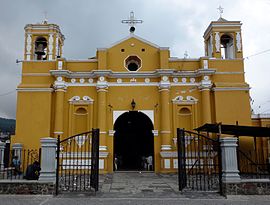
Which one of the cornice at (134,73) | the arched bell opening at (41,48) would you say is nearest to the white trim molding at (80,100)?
the cornice at (134,73)

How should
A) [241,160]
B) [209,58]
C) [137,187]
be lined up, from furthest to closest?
1. [209,58]
2. [241,160]
3. [137,187]

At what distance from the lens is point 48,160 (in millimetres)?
10172

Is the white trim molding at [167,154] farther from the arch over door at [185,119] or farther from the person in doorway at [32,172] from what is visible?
the person in doorway at [32,172]

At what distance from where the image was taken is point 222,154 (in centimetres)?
1018

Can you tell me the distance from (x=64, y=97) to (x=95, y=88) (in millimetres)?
1776

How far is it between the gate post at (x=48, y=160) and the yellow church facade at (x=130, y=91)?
22.1 feet

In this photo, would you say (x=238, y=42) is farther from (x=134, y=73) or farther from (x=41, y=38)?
(x=41, y=38)

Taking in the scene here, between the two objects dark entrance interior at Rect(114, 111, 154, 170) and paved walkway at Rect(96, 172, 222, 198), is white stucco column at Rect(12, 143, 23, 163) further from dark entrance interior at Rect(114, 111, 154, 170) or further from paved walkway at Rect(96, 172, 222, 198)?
dark entrance interior at Rect(114, 111, 154, 170)

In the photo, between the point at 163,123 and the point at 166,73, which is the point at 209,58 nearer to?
the point at 166,73

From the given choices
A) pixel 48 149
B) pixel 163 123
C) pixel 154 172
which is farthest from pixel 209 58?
pixel 48 149

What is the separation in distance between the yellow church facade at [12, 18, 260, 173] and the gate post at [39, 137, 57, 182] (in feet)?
22.1

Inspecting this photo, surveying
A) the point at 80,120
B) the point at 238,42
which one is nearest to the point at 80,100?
the point at 80,120

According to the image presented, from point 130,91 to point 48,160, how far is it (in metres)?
8.56

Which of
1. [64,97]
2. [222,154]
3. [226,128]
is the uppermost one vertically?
[64,97]
